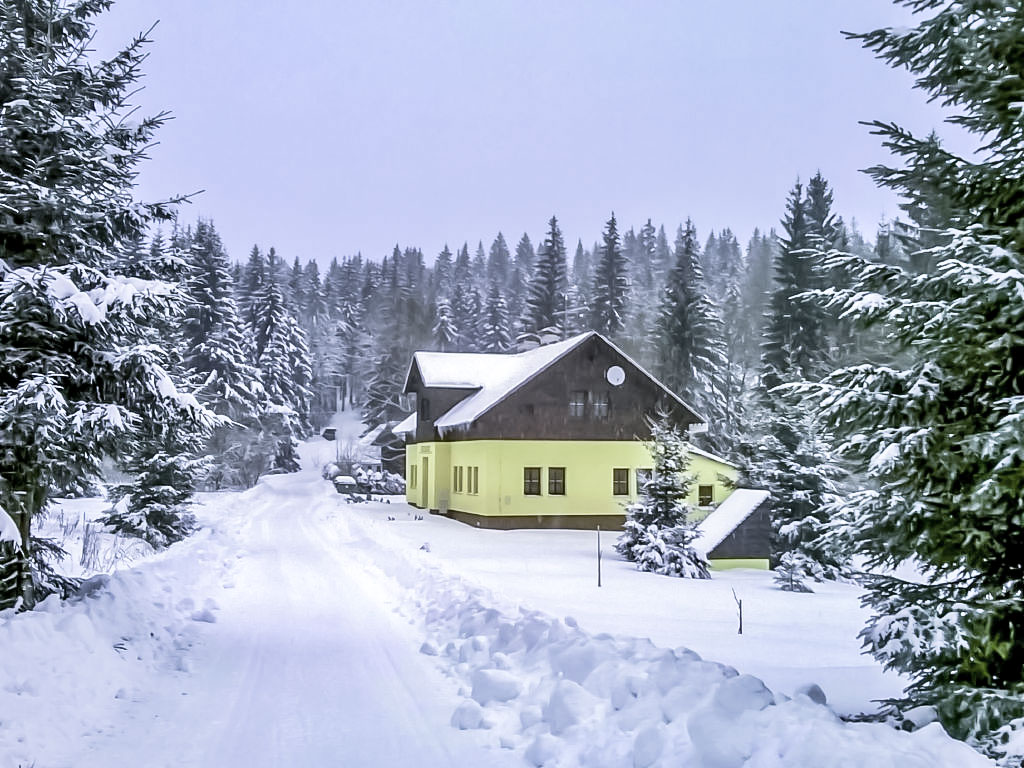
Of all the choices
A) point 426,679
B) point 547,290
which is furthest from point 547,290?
point 426,679

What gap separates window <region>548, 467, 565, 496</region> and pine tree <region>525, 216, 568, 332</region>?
29.5 m

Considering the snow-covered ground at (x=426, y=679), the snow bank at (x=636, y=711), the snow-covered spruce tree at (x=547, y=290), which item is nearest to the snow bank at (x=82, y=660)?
the snow-covered ground at (x=426, y=679)

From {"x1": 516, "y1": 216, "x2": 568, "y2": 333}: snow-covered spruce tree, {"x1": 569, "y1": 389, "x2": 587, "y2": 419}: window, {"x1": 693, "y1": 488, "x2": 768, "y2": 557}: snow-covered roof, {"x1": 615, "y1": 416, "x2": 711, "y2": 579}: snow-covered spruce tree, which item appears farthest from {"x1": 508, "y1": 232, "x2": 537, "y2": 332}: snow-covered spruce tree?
{"x1": 615, "y1": 416, "x2": 711, "y2": 579}: snow-covered spruce tree

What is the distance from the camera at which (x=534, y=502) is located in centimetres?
3005

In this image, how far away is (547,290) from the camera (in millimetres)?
60719

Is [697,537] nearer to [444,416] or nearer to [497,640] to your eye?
[497,640]

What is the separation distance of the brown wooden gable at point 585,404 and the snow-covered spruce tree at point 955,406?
76.9ft

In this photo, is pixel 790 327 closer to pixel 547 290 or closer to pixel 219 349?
pixel 547 290

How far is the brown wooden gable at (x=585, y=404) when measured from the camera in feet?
98.0

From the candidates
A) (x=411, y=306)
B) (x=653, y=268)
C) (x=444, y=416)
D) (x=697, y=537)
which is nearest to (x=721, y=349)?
(x=444, y=416)

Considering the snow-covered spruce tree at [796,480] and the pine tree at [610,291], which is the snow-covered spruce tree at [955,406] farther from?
→ the pine tree at [610,291]

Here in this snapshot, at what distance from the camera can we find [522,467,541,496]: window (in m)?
30.2

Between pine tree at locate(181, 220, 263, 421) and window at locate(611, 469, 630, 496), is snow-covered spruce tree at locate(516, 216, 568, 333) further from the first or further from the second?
window at locate(611, 469, 630, 496)

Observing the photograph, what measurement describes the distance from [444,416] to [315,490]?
19039 millimetres
